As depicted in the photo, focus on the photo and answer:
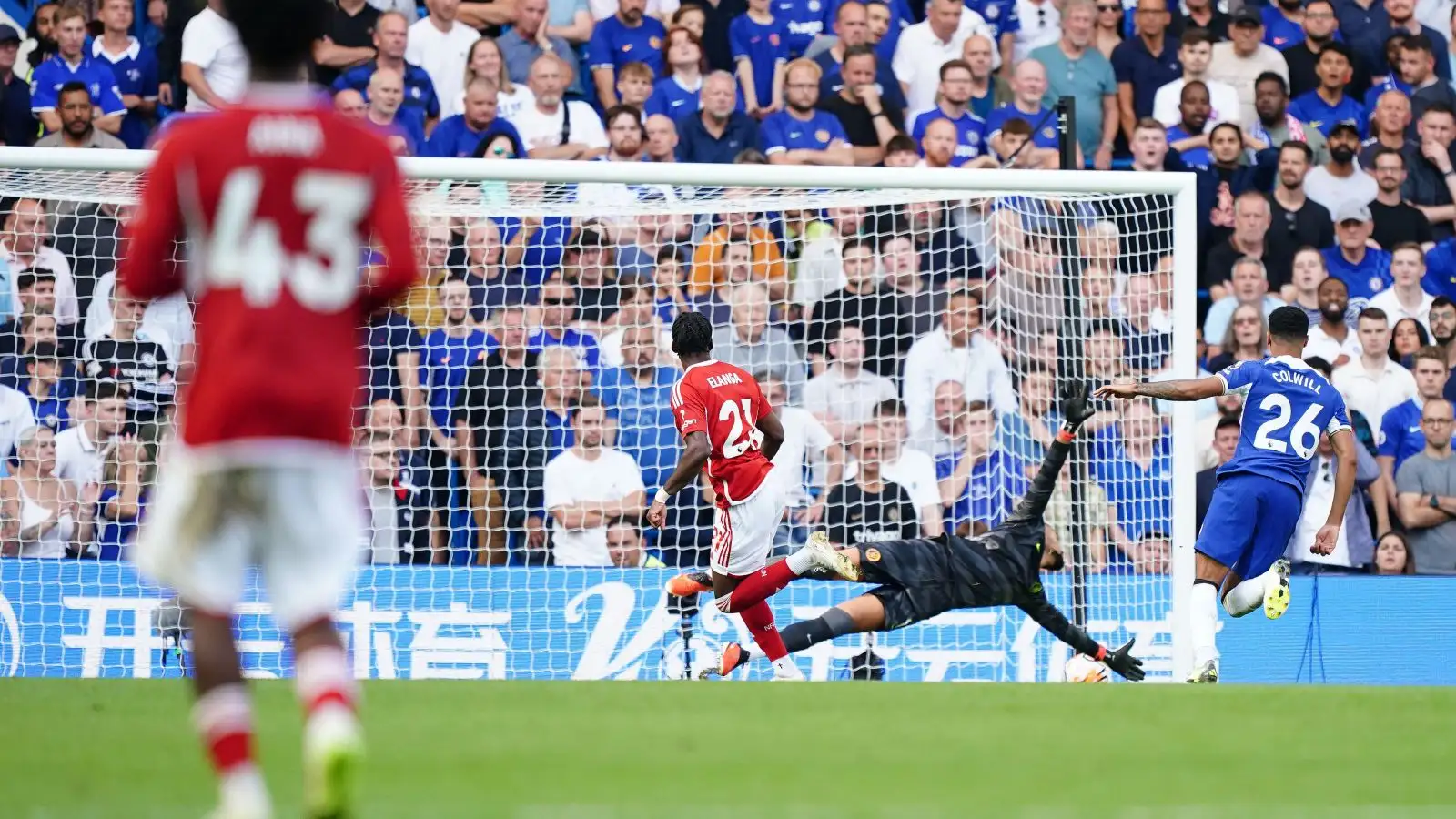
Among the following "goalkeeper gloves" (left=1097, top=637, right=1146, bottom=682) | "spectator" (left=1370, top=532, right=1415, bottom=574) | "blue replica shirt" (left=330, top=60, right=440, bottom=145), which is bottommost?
"goalkeeper gloves" (left=1097, top=637, right=1146, bottom=682)

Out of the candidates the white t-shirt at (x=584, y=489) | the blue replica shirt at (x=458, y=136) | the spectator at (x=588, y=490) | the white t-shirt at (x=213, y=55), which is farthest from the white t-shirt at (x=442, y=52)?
the white t-shirt at (x=584, y=489)

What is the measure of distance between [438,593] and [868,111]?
207 inches

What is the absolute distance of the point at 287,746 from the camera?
19.4 feet

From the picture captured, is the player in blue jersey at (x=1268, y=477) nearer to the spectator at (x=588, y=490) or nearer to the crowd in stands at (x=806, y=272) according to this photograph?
the crowd in stands at (x=806, y=272)

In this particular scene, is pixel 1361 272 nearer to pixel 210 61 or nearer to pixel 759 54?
pixel 759 54

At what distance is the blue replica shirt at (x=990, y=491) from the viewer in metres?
11.8

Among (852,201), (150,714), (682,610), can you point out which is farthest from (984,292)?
(150,714)

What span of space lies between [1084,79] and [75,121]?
7.52 meters

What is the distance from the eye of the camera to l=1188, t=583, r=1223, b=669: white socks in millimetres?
9859

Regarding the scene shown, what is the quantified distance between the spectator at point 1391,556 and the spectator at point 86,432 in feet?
26.9

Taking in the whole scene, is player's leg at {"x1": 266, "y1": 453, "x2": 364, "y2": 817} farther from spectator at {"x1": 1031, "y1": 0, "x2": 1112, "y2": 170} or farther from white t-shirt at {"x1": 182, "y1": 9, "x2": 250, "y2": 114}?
spectator at {"x1": 1031, "y1": 0, "x2": 1112, "y2": 170}

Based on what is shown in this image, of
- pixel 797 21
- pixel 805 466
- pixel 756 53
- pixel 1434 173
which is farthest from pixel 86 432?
pixel 1434 173

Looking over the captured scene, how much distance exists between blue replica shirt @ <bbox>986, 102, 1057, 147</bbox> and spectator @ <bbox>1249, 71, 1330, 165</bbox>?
168cm

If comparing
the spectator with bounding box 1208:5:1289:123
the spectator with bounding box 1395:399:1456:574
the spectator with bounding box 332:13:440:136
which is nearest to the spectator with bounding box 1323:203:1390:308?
the spectator with bounding box 1208:5:1289:123
